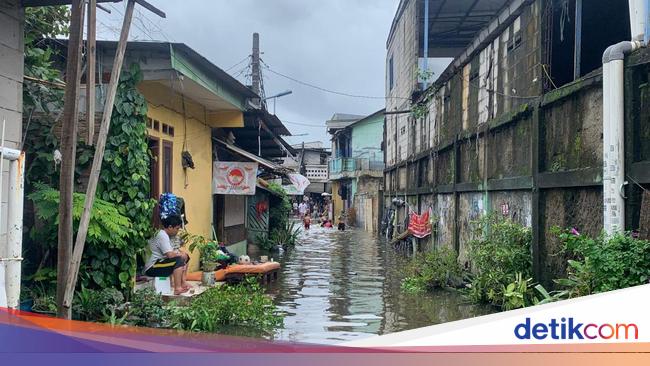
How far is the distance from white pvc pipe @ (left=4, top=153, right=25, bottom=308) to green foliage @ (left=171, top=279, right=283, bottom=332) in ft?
6.71

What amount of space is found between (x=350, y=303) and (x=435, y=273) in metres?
2.30

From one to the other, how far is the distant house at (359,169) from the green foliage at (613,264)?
81.4 ft

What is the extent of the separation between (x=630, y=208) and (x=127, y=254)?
5.75 metres

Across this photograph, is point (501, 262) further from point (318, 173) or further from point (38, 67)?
point (318, 173)

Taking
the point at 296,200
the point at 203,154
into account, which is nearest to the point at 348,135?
the point at 296,200

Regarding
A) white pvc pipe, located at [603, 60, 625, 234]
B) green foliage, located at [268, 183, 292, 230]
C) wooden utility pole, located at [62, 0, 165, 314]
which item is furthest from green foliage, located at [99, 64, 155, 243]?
green foliage, located at [268, 183, 292, 230]

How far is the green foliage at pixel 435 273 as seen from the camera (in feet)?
35.7

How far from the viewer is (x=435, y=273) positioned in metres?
10.9

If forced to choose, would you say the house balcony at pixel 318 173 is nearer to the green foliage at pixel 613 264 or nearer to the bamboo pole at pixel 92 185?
the green foliage at pixel 613 264

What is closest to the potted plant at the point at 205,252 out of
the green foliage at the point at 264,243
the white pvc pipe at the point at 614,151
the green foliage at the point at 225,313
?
the green foliage at the point at 225,313

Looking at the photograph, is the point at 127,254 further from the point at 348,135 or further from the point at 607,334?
the point at 348,135

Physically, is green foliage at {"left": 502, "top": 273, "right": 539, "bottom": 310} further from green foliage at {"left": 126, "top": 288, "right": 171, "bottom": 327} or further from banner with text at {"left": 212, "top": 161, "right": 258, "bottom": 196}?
banner with text at {"left": 212, "top": 161, "right": 258, "bottom": 196}

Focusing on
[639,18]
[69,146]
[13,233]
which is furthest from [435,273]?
[69,146]

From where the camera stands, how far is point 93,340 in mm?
2840
